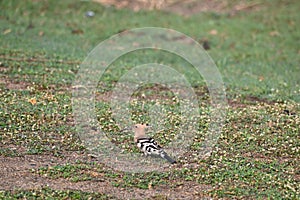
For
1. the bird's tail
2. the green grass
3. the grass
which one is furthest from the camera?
the bird's tail

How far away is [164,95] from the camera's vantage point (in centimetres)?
1045

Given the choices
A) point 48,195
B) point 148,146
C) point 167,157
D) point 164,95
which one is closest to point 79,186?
point 48,195

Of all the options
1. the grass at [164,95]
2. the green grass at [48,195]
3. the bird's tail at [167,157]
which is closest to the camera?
the green grass at [48,195]

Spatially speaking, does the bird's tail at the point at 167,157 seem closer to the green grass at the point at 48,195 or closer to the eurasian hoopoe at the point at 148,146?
the eurasian hoopoe at the point at 148,146

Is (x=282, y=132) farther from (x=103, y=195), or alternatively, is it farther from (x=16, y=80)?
(x=16, y=80)

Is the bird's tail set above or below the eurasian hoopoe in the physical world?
below

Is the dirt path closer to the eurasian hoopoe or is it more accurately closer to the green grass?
the green grass

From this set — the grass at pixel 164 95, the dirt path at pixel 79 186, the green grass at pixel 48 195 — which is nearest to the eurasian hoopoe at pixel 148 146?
the grass at pixel 164 95


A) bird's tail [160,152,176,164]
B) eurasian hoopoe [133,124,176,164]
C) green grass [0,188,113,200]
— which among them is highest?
eurasian hoopoe [133,124,176,164]

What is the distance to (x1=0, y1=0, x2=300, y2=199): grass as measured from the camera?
703 cm

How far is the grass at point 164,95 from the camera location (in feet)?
23.1

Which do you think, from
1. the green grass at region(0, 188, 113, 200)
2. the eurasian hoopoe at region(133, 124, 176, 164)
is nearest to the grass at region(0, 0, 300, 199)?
the green grass at region(0, 188, 113, 200)

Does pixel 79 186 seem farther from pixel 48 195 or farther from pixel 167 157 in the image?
pixel 167 157

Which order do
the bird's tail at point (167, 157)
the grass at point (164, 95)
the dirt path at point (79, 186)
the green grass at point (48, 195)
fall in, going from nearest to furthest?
the green grass at point (48, 195)
the dirt path at point (79, 186)
the grass at point (164, 95)
the bird's tail at point (167, 157)
